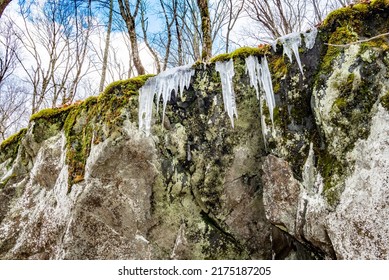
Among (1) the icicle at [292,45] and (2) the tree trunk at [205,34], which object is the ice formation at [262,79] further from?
(2) the tree trunk at [205,34]

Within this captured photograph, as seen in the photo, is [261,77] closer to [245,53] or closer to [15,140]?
[245,53]

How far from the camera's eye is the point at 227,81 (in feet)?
14.4

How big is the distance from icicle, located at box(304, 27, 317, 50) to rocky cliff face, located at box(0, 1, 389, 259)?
0.09 meters

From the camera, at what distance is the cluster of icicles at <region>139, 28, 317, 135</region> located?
12.8ft

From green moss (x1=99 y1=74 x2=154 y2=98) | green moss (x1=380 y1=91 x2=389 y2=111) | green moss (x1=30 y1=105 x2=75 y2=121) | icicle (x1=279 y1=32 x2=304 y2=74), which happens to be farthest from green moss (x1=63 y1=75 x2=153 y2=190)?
green moss (x1=380 y1=91 x2=389 y2=111)

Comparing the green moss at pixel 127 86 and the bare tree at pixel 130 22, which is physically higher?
the bare tree at pixel 130 22

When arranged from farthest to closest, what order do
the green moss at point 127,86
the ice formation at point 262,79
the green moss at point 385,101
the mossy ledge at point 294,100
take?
the green moss at point 127,86 < the ice formation at point 262,79 < the mossy ledge at point 294,100 < the green moss at point 385,101

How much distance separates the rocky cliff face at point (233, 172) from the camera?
303cm

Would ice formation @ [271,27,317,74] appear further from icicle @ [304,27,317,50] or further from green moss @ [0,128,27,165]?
green moss @ [0,128,27,165]

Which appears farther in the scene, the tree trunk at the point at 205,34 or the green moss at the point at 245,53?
the tree trunk at the point at 205,34

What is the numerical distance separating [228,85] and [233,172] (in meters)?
1.38

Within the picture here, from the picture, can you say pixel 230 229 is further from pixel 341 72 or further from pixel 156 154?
pixel 341 72

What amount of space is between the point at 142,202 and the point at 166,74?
6.98 ft

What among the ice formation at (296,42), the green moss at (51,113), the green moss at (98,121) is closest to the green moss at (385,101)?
the ice formation at (296,42)
